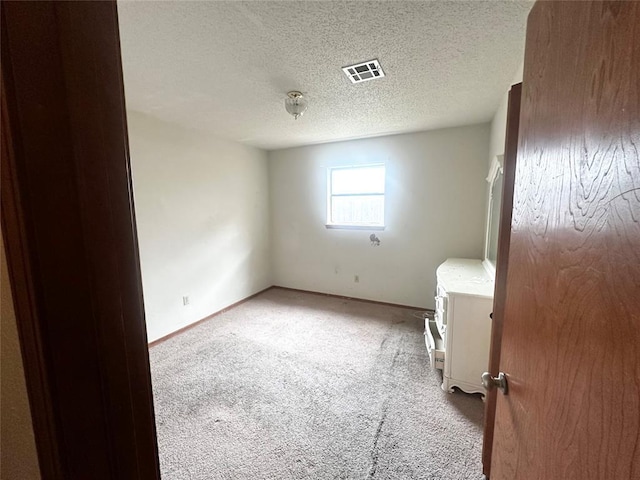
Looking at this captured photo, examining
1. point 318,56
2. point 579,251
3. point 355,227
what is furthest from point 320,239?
point 579,251

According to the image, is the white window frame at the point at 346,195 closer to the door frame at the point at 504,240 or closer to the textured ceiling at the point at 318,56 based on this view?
the textured ceiling at the point at 318,56

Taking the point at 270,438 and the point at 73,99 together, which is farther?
the point at 270,438

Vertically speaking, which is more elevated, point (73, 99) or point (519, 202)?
point (73, 99)

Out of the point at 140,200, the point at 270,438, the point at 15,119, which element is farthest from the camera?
the point at 140,200

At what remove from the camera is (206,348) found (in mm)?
2734

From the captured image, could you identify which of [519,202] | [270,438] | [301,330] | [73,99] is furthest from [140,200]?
[519,202]

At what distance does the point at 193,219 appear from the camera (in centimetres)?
323

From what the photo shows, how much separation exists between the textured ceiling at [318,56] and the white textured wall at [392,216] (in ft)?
2.13

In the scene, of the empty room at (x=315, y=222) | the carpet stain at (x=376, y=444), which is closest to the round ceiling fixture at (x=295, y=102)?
the empty room at (x=315, y=222)

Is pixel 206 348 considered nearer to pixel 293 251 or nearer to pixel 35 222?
pixel 293 251

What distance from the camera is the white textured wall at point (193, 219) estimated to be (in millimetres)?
2730

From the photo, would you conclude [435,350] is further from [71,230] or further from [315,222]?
[315,222]

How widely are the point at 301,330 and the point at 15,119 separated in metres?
3.01

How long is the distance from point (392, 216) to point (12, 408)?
3.60 metres
